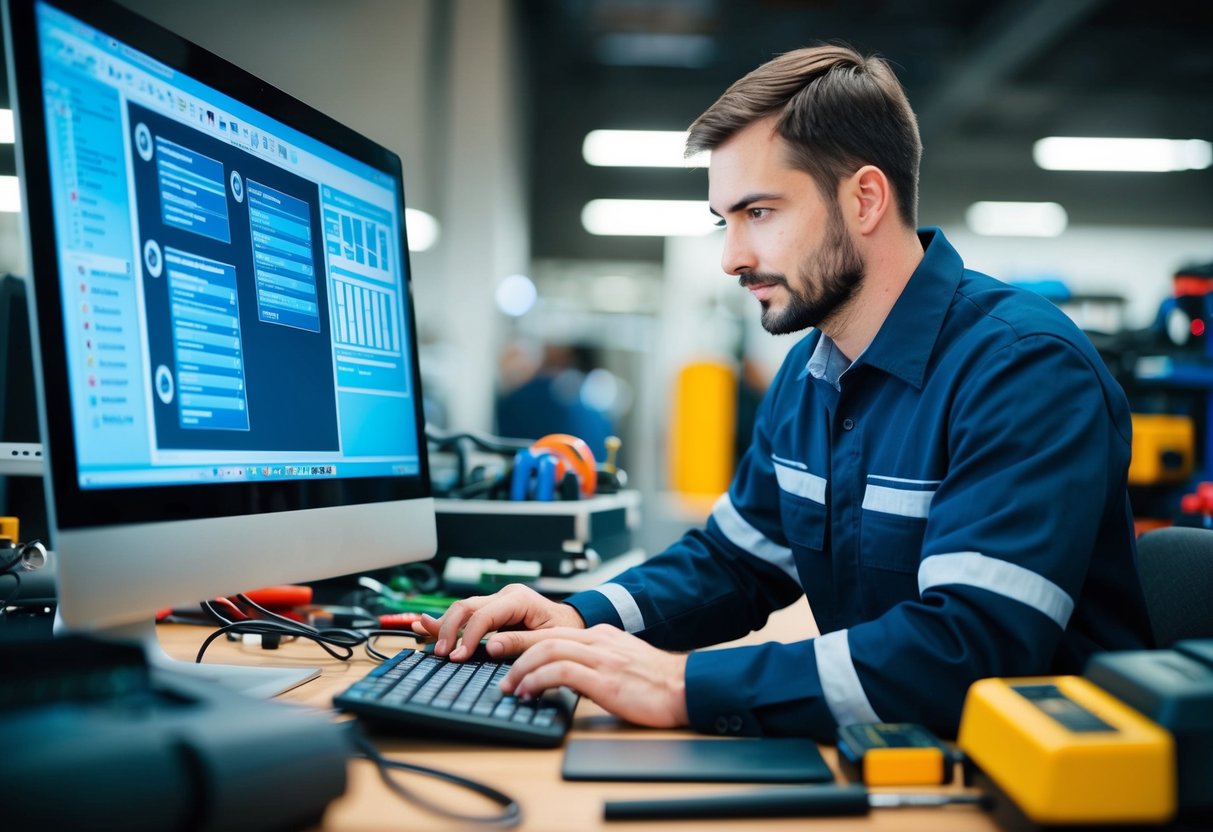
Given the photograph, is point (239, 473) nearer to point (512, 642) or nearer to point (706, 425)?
point (512, 642)

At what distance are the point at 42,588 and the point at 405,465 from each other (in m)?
0.43

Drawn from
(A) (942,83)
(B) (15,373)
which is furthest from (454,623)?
(A) (942,83)

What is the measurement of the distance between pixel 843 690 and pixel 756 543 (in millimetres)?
532

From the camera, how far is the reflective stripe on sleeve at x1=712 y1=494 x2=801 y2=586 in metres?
1.30

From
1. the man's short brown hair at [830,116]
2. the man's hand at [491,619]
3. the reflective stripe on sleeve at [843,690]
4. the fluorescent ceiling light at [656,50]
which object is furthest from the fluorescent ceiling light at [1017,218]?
the reflective stripe on sleeve at [843,690]

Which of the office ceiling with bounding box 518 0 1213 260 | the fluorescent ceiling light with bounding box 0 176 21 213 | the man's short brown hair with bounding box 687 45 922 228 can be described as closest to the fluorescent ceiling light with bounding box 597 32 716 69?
the office ceiling with bounding box 518 0 1213 260

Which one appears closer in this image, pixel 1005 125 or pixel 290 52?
pixel 290 52

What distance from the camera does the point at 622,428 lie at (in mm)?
7090

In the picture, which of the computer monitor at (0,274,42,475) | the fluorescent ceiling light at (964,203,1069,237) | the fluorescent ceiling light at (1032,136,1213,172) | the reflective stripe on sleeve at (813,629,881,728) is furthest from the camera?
the fluorescent ceiling light at (964,203,1069,237)

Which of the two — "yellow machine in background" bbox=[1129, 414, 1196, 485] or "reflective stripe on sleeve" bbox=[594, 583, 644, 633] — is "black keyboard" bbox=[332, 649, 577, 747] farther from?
"yellow machine in background" bbox=[1129, 414, 1196, 485]

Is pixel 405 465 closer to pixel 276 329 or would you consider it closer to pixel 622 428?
pixel 276 329

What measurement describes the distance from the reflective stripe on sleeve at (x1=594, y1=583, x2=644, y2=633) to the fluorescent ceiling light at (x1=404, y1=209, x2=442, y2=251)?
469cm

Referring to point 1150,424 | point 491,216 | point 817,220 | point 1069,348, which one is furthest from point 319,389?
point 491,216

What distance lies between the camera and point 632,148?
8688mm
